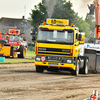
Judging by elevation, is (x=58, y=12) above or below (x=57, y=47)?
above

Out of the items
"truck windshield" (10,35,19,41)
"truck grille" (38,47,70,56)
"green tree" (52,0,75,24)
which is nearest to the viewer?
"truck grille" (38,47,70,56)

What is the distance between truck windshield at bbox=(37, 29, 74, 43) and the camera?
51.6ft

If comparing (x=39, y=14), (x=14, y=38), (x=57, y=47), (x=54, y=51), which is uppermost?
(x=39, y=14)

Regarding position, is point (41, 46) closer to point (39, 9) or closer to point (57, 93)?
point (57, 93)

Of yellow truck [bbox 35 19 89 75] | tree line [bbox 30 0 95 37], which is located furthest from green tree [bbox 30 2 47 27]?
yellow truck [bbox 35 19 89 75]

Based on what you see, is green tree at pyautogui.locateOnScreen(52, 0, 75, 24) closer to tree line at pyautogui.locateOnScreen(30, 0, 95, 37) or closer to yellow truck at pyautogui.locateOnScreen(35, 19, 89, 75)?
tree line at pyautogui.locateOnScreen(30, 0, 95, 37)

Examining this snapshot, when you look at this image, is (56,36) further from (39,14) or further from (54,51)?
(39,14)

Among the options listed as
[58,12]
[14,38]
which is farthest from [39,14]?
[14,38]

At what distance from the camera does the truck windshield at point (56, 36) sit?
619 inches

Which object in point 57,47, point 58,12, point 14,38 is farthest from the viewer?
point 58,12

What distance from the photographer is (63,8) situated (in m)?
69.6

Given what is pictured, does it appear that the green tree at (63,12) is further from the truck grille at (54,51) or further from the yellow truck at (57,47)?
the truck grille at (54,51)

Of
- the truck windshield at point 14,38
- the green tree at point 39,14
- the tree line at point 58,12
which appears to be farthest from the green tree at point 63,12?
the truck windshield at point 14,38

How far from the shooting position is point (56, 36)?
15.9 meters
